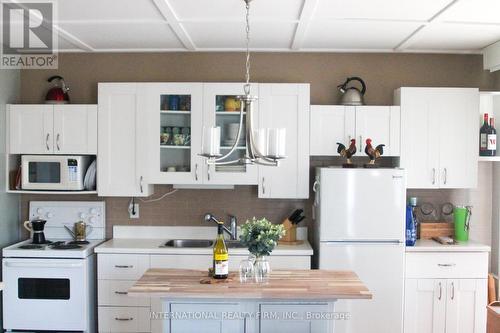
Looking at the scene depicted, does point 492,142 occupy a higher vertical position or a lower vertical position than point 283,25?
lower

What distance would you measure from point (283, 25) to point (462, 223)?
2.28 metres

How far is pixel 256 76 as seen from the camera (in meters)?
4.45

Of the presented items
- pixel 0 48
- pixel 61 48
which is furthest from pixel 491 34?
pixel 0 48

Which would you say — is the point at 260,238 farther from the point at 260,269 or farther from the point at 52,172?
the point at 52,172

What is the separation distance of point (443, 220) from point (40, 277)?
3481 millimetres

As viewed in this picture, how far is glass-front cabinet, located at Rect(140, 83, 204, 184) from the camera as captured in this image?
4.18 metres

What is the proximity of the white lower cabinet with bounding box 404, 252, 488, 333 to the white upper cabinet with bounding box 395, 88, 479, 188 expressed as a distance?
641 millimetres

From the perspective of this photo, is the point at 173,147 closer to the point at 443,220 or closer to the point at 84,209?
the point at 84,209

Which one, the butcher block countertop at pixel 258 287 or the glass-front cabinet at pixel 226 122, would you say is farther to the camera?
the glass-front cabinet at pixel 226 122

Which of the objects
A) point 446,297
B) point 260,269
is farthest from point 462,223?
point 260,269

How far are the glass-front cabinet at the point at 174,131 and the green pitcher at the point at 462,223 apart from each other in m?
2.23

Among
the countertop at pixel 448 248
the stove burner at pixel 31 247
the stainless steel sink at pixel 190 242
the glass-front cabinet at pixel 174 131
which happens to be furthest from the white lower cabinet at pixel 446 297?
the stove burner at pixel 31 247

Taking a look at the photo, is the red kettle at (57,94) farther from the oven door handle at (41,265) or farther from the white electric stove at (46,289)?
the oven door handle at (41,265)

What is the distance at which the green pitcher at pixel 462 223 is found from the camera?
424cm
